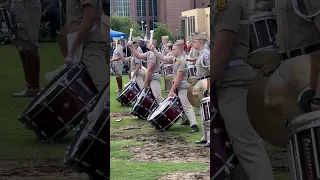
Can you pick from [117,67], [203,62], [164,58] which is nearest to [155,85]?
[164,58]

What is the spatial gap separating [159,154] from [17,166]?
4156 mm

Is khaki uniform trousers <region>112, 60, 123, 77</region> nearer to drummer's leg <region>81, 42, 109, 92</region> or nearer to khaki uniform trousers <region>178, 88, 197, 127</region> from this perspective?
khaki uniform trousers <region>178, 88, 197, 127</region>

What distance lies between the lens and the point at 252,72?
7.77 feet

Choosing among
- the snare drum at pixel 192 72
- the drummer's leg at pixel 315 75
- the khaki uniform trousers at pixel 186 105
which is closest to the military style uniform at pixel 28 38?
the drummer's leg at pixel 315 75

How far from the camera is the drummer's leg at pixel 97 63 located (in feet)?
8.39

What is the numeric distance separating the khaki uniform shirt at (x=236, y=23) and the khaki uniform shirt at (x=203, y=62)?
380cm

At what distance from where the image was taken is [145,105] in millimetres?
10125

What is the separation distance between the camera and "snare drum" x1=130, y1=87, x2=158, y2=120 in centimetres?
1010

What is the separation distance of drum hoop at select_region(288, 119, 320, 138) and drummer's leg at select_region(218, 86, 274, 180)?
263mm

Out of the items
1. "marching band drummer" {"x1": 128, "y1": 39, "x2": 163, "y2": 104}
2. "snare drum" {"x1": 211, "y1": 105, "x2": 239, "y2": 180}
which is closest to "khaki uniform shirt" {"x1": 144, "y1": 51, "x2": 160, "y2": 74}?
"marching band drummer" {"x1": 128, "y1": 39, "x2": 163, "y2": 104}

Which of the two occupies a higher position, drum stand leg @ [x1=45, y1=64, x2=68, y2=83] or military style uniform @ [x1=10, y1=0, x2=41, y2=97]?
military style uniform @ [x1=10, y1=0, x2=41, y2=97]

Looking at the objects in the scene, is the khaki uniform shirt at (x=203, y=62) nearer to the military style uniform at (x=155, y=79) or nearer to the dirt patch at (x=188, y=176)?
the dirt patch at (x=188, y=176)

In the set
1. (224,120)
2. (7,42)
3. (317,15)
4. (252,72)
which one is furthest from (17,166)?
(317,15)

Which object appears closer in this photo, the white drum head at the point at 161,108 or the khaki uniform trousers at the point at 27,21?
the khaki uniform trousers at the point at 27,21
